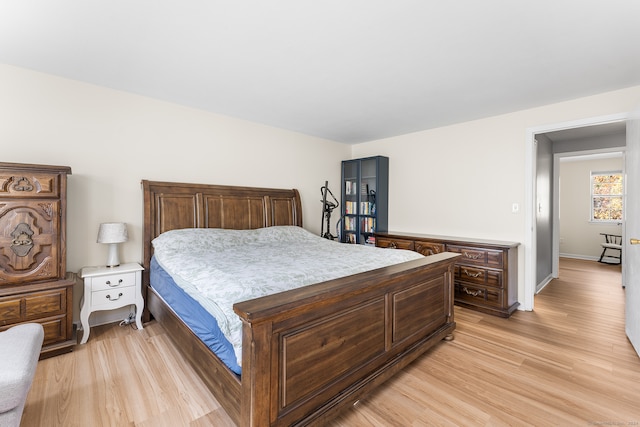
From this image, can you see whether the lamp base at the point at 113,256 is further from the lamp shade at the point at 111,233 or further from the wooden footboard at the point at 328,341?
the wooden footboard at the point at 328,341

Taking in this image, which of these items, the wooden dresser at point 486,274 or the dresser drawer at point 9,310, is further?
the wooden dresser at point 486,274

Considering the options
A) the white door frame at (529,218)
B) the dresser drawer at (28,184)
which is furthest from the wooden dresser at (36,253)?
the white door frame at (529,218)

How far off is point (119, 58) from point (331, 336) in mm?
2593

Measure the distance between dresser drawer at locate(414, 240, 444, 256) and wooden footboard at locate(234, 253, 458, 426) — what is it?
1.43 meters

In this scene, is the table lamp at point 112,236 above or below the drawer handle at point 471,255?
above

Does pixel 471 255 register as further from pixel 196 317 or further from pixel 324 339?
pixel 196 317

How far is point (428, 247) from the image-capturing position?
147 inches

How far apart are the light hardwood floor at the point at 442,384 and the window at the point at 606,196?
16.3ft

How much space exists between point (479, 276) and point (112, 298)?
12.3ft

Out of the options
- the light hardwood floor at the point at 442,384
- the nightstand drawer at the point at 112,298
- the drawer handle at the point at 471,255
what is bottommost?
the light hardwood floor at the point at 442,384

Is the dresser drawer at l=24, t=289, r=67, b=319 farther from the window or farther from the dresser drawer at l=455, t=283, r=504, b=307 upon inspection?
the window

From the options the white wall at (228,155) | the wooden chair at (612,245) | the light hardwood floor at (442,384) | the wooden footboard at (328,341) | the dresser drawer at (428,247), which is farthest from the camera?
the wooden chair at (612,245)

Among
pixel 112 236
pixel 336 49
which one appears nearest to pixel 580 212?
pixel 336 49

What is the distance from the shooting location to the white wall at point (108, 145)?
253cm
